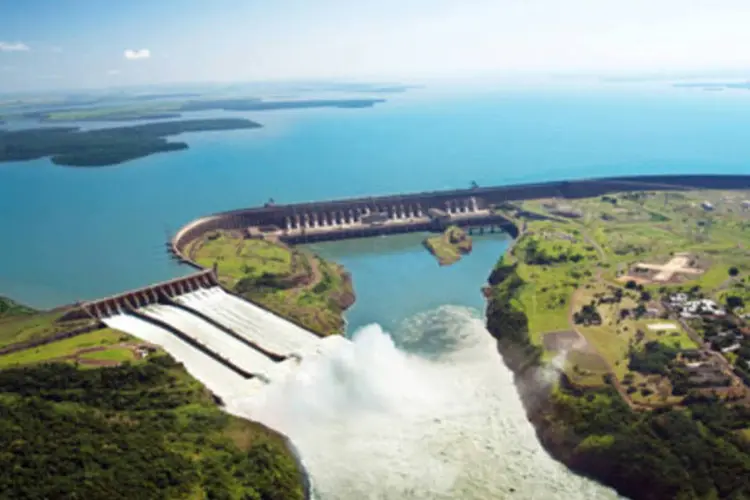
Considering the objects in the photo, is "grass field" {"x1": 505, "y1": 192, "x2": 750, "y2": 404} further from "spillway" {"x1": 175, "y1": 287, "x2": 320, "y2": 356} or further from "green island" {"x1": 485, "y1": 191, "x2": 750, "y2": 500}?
"spillway" {"x1": 175, "y1": 287, "x2": 320, "y2": 356}

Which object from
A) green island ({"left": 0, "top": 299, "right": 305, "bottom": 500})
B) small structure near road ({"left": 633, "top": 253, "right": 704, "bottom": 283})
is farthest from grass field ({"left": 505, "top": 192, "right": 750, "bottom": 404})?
green island ({"left": 0, "top": 299, "right": 305, "bottom": 500})

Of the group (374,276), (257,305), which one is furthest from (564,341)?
(374,276)

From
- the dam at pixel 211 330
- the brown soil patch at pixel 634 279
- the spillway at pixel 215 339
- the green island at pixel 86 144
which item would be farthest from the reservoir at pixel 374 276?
the brown soil patch at pixel 634 279

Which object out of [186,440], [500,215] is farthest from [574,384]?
[500,215]

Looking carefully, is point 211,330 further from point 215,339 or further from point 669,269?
point 669,269

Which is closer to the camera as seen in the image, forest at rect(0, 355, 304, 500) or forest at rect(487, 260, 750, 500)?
forest at rect(0, 355, 304, 500)

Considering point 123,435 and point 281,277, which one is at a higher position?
point 123,435
